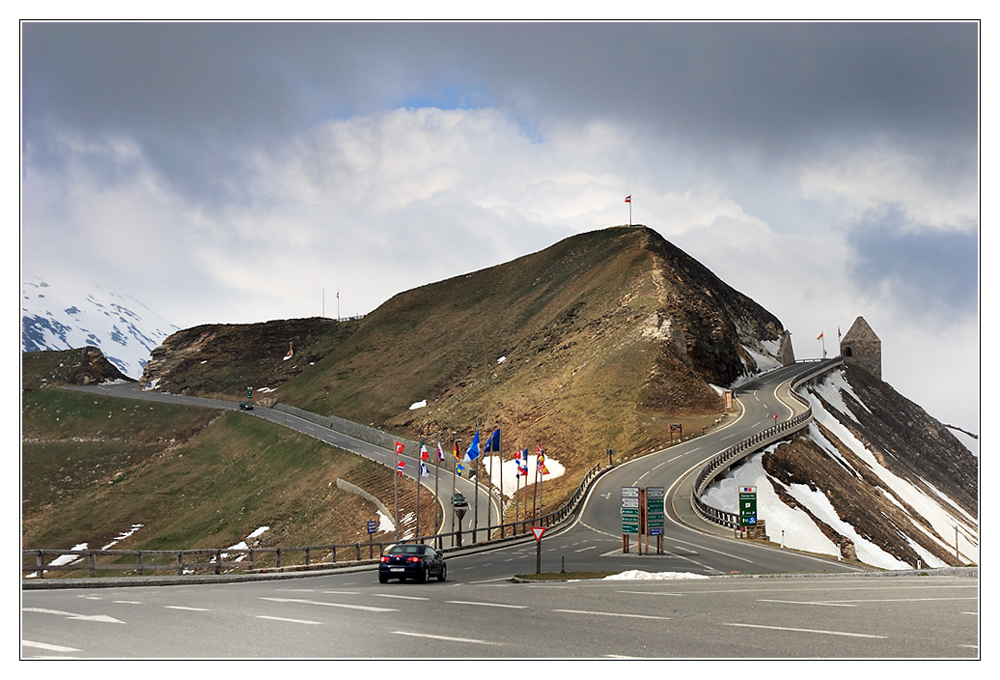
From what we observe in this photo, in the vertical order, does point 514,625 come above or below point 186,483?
below

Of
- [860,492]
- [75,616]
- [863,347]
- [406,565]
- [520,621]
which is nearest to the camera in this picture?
[520,621]

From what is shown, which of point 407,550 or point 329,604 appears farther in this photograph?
point 407,550

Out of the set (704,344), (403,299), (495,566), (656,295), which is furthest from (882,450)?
(403,299)

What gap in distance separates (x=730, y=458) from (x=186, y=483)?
6346 cm

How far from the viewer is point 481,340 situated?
5753 inches

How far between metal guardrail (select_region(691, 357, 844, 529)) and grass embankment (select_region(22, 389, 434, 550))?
2105cm

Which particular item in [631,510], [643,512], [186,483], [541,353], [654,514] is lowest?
[654,514]

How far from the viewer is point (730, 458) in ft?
233

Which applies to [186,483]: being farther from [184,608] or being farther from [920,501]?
[184,608]

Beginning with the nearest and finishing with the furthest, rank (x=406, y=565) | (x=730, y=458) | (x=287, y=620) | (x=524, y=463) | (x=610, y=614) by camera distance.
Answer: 1. (x=287, y=620)
2. (x=610, y=614)
3. (x=406, y=565)
4. (x=730, y=458)
5. (x=524, y=463)

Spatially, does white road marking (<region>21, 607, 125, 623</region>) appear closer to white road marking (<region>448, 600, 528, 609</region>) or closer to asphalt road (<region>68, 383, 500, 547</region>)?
white road marking (<region>448, 600, 528, 609</region>)

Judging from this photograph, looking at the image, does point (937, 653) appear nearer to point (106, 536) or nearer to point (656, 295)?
point (106, 536)

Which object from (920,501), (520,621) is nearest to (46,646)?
(520,621)

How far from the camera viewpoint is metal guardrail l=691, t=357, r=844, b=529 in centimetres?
5981
